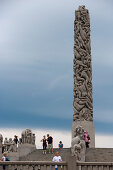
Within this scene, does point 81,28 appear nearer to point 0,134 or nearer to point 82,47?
point 82,47

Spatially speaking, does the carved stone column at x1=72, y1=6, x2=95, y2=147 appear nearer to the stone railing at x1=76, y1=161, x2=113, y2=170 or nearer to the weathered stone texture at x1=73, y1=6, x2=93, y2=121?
the weathered stone texture at x1=73, y1=6, x2=93, y2=121

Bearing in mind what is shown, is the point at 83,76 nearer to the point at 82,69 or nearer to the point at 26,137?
the point at 82,69

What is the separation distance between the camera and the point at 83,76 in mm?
29484

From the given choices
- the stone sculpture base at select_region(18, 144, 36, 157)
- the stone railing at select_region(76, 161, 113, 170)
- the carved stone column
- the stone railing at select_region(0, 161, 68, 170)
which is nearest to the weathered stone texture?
the carved stone column

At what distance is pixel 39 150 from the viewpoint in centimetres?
2295

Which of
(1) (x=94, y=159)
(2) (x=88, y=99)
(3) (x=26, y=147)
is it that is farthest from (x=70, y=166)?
(2) (x=88, y=99)

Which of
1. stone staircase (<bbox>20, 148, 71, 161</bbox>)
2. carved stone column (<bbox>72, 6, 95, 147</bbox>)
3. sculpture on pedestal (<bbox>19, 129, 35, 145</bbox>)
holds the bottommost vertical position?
stone staircase (<bbox>20, 148, 71, 161</bbox>)

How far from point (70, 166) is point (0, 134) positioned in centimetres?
1249

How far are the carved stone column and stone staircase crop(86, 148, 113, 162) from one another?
6563 millimetres

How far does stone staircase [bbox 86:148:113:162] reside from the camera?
19.4m

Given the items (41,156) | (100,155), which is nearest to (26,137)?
(41,156)

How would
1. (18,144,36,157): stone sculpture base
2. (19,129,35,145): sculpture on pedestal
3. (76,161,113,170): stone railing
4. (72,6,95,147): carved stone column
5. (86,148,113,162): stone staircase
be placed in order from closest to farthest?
(76,161,113,170): stone railing, (86,148,113,162): stone staircase, (18,144,36,157): stone sculpture base, (19,129,35,145): sculpture on pedestal, (72,6,95,147): carved stone column

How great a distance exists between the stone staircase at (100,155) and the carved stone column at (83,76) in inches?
258

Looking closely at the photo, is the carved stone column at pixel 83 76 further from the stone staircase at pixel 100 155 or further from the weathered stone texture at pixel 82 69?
the stone staircase at pixel 100 155
